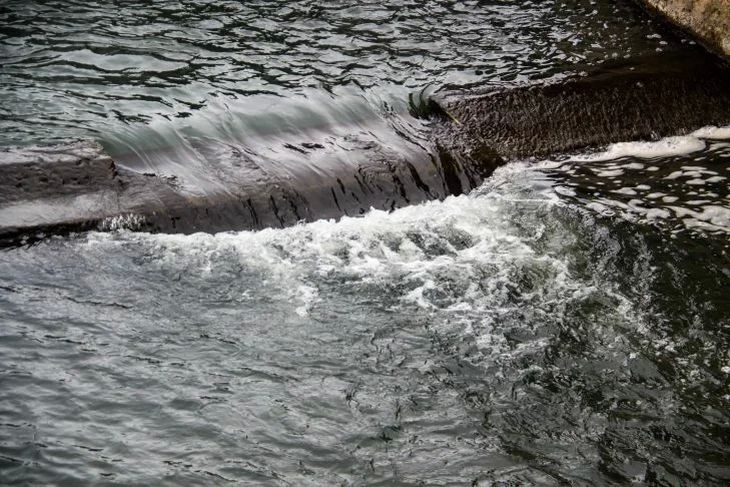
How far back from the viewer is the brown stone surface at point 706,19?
11.1 m

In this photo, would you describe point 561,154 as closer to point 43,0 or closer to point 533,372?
point 533,372

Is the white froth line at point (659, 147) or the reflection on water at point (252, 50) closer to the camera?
the reflection on water at point (252, 50)

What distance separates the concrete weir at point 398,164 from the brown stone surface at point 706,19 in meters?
0.35

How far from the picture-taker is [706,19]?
11336 millimetres

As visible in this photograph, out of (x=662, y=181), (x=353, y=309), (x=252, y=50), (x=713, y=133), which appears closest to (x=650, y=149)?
(x=662, y=181)

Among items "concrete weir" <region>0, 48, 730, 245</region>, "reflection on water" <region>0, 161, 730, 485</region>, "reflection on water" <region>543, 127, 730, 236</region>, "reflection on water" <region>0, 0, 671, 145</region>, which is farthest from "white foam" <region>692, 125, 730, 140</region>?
"reflection on water" <region>0, 161, 730, 485</region>

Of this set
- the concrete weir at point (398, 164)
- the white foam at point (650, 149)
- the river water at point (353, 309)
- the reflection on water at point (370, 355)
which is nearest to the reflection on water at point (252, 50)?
the river water at point (353, 309)

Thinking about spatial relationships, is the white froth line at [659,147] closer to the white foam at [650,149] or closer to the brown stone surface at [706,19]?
the white foam at [650,149]

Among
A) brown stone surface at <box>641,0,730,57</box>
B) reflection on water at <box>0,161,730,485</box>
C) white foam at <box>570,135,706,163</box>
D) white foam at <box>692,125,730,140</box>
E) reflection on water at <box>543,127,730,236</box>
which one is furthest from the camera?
brown stone surface at <box>641,0,730,57</box>

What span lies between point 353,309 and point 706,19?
300 inches

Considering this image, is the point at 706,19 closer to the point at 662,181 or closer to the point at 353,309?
the point at 662,181

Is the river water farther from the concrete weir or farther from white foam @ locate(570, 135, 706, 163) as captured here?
the concrete weir

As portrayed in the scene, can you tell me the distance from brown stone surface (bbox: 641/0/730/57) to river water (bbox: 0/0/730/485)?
1.92 m

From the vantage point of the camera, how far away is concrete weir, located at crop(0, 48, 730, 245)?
23.9 feet
